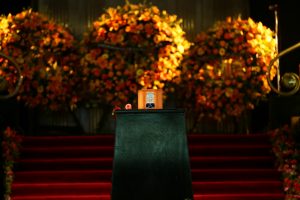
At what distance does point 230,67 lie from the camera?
926 cm

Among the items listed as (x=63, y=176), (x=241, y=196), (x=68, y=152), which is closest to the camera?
(x=241, y=196)

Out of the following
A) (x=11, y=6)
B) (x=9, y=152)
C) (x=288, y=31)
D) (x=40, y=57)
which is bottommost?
(x=9, y=152)

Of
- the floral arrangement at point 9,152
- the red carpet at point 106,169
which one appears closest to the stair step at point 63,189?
the red carpet at point 106,169

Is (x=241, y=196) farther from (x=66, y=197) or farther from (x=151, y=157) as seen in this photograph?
(x=151, y=157)

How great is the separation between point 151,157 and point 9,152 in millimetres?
3813

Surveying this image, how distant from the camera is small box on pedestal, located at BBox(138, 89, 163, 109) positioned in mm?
4375

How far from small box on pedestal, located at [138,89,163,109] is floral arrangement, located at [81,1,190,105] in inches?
183

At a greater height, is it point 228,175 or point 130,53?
point 130,53

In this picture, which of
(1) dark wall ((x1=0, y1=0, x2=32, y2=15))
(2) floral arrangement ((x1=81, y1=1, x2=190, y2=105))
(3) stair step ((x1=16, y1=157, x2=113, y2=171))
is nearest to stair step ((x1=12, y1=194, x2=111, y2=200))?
(3) stair step ((x1=16, y1=157, x2=113, y2=171))

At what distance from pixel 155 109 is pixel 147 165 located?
1.28ft

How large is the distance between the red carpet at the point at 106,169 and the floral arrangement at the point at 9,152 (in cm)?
11

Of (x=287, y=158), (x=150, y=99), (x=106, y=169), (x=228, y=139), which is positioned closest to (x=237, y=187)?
(x=287, y=158)

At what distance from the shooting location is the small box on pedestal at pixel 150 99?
4375mm

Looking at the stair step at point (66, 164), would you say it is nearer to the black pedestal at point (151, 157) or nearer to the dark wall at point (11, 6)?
the dark wall at point (11, 6)
